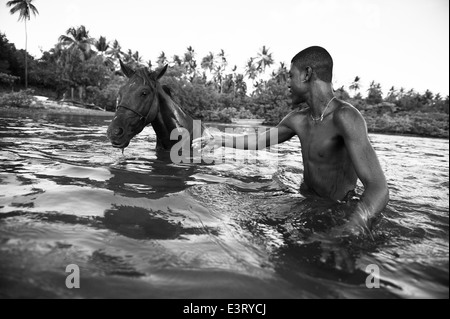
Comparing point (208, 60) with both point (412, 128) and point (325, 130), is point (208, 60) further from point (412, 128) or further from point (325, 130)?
point (325, 130)

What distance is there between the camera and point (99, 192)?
221cm

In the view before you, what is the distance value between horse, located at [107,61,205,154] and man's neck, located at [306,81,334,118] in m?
2.05

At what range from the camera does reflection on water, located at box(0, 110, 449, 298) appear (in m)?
1.11

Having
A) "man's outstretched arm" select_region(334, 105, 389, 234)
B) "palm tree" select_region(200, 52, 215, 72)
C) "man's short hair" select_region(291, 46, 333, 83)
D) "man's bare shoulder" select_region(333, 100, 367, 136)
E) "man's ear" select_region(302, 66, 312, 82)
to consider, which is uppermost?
"palm tree" select_region(200, 52, 215, 72)

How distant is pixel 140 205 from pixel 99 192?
0.45 m

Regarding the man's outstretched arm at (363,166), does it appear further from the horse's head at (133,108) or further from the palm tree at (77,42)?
the palm tree at (77,42)

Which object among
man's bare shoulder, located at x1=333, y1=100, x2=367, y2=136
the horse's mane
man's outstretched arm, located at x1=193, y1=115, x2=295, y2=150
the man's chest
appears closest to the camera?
man's bare shoulder, located at x1=333, y1=100, x2=367, y2=136

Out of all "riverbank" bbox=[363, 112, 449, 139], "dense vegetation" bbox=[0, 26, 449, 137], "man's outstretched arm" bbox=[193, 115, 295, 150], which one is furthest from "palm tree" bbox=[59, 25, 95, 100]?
"man's outstretched arm" bbox=[193, 115, 295, 150]

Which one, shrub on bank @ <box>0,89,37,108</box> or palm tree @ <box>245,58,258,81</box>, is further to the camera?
palm tree @ <box>245,58,258,81</box>

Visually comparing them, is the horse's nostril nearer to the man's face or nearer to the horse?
the horse

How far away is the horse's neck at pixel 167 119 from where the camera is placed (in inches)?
157

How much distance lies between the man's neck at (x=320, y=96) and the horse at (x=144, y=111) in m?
2.05

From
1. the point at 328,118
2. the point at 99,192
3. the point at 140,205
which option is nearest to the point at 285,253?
the point at 140,205
